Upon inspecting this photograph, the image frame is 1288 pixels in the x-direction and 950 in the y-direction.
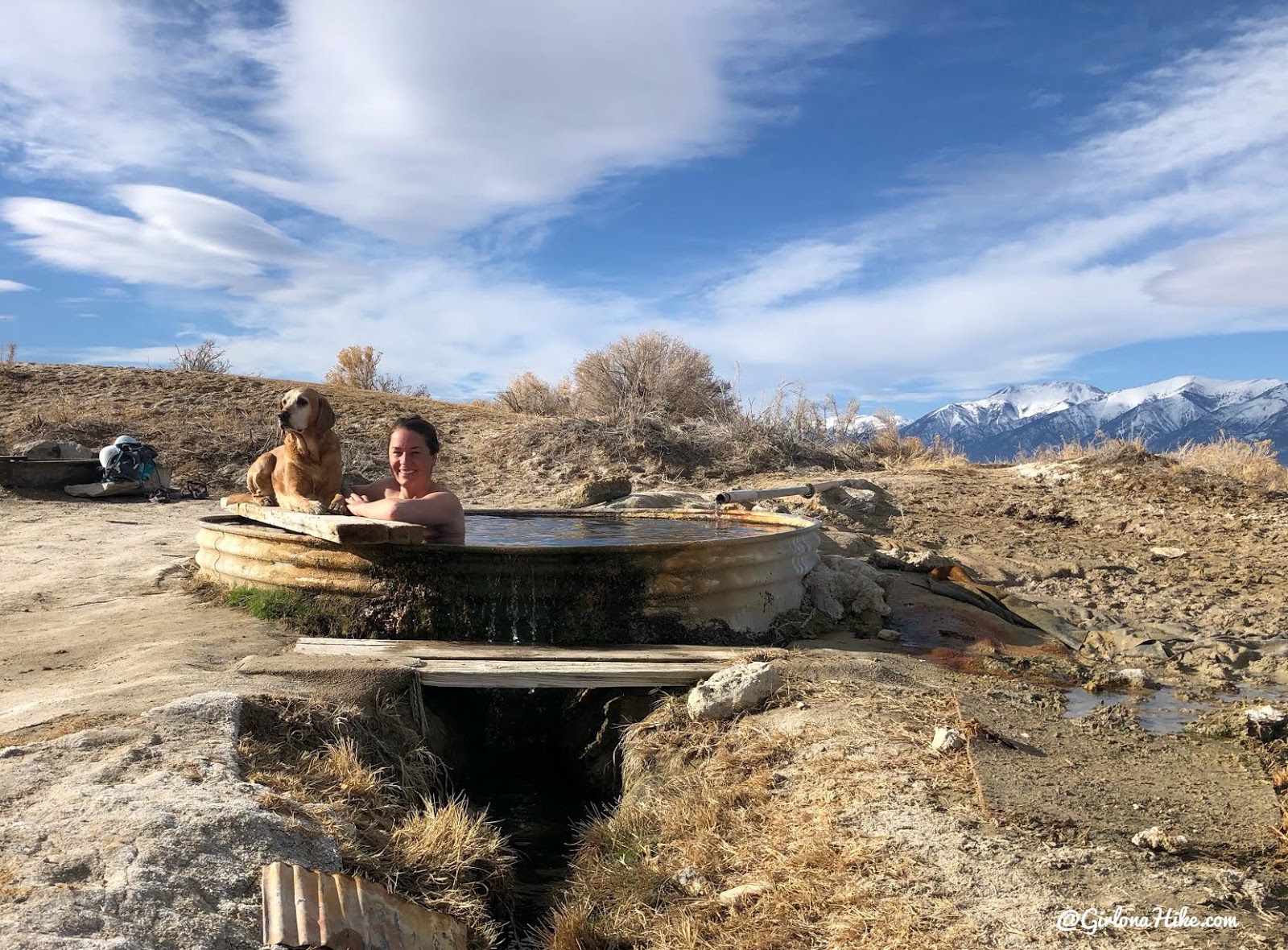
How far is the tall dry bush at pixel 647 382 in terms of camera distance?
18.0 m

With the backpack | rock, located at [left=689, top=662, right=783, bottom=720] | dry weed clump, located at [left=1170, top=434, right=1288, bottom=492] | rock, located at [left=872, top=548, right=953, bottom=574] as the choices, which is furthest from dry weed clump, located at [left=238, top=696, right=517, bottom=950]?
dry weed clump, located at [left=1170, top=434, right=1288, bottom=492]

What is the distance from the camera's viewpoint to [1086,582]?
7.88 meters

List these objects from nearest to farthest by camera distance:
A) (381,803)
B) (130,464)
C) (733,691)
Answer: (381,803) < (733,691) < (130,464)

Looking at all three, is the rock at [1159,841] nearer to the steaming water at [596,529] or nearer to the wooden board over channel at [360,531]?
the wooden board over channel at [360,531]

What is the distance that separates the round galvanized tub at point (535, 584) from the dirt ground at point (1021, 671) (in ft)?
1.68

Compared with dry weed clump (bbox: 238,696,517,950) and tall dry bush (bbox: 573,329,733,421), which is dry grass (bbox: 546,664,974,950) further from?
tall dry bush (bbox: 573,329,733,421)

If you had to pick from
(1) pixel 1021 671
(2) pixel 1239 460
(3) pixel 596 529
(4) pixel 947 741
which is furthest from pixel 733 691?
(2) pixel 1239 460

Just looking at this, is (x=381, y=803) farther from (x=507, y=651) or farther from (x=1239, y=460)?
(x=1239, y=460)

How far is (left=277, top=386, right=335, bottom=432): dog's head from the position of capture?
5.45 m

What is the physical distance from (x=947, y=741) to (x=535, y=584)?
236cm

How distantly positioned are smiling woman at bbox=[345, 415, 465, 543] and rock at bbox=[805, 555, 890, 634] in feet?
8.28

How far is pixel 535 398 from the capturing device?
2102cm

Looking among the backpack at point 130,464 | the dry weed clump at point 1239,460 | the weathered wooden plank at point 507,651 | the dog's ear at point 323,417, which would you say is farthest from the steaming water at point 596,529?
the dry weed clump at point 1239,460

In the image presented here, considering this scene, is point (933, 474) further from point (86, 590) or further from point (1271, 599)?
point (86, 590)
